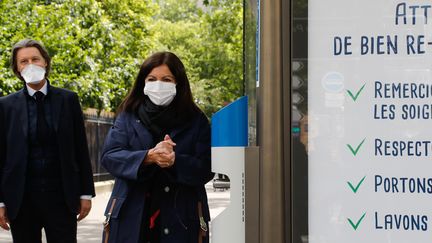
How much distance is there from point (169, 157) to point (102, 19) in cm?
2090

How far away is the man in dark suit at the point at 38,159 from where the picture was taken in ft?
17.5

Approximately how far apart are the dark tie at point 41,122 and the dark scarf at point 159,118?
112 centimetres

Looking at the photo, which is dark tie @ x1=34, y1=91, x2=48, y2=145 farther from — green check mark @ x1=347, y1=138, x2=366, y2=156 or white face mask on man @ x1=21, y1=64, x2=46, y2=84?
green check mark @ x1=347, y1=138, x2=366, y2=156

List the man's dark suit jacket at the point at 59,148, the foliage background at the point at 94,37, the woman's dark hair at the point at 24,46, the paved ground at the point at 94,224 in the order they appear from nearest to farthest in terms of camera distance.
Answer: the man's dark suit jacket at the point at 59,148 < the woman's dark hair at the point at 24,46 < the paved ground at the point at 94,224 < the foliage background at the point at 94,37

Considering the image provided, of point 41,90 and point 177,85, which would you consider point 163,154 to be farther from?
point 41,90

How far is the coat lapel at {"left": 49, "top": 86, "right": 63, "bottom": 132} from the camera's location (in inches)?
216

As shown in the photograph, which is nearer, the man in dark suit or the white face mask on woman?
the white face mask on woman

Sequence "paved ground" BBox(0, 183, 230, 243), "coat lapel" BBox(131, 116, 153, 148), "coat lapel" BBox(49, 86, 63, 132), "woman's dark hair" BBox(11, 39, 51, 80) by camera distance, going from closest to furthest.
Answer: "coat lapel" BBox(131, 116, 153, 148)
"coat lapel" BBox(49, 86, 63, 132)
"woman's dark hair" BBox(11, 39, 51, 80)
"paved ground" BBox(0, 183, 230, 243)

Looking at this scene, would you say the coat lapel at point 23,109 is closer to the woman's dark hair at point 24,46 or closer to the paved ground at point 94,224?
the woman's dark hair at point 24,46

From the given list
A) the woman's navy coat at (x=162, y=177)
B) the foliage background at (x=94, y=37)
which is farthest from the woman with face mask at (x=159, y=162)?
the foliage background at (x=94, y=37)

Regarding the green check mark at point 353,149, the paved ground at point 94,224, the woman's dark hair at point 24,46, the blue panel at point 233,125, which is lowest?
the paved ground at point 94,224

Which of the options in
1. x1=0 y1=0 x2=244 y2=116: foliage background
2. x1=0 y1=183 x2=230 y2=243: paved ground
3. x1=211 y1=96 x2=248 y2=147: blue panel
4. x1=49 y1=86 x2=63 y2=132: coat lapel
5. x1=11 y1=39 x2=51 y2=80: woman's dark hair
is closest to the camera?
x1=211 y1=96 x2=248 y2=147: blue panel

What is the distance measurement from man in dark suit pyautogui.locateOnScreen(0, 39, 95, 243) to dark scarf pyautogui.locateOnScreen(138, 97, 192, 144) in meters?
1.11

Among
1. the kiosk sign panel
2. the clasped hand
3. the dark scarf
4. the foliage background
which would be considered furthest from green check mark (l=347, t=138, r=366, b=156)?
the foliage background
